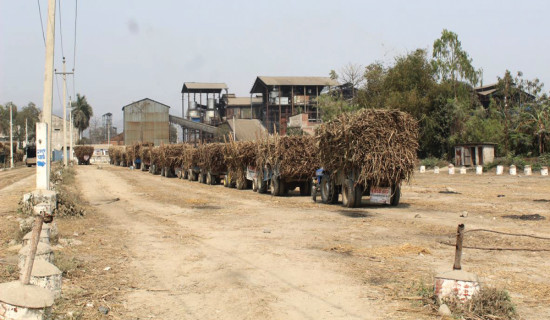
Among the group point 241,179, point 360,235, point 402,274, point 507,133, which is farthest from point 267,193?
point 507,133

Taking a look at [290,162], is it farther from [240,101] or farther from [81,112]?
[81,112]

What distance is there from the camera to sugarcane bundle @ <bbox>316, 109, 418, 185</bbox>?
1595cm

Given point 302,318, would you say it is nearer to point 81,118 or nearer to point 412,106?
point 412,106

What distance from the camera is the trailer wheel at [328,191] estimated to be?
18.7m

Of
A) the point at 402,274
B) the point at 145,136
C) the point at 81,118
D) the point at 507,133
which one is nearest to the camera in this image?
the point at 402,274

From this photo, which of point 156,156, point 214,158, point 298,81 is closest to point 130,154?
point 156,156

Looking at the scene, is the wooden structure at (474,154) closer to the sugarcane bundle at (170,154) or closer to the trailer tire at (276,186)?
the sugarcane bundle at (170,154)

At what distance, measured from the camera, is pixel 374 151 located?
15.9 metres

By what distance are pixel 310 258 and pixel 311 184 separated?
14.1 meters

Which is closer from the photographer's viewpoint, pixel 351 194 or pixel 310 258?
pixel 310 258

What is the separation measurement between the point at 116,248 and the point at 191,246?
149 centimetres

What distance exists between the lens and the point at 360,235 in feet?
38.5

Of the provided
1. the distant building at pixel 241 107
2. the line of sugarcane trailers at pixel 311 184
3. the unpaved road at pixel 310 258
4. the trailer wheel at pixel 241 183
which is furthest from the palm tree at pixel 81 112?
the unpaved road at pixel 310 258

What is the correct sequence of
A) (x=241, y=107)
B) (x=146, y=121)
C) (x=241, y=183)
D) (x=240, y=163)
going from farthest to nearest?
(x=241, y=107) → (x=146, y=121) → (x=241, y=183) → (x=240, y=163)
